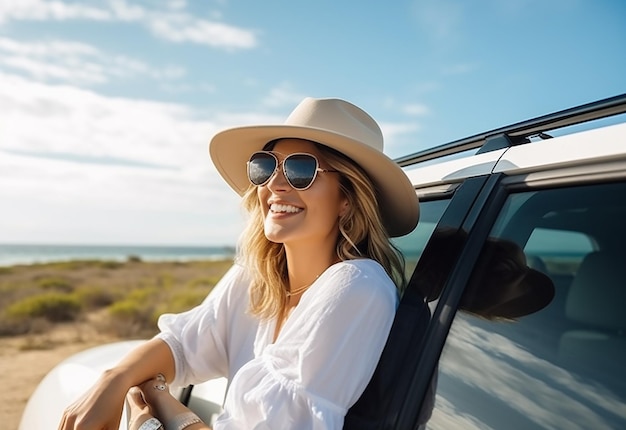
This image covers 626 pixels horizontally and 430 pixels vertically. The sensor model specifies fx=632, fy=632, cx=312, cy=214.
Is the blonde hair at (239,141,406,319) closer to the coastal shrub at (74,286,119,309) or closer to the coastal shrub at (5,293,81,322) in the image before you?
the coastal shrub at (5,293,81,322)

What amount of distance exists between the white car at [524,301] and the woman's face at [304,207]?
46cm

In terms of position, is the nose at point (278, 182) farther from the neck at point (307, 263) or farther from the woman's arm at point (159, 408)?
the woman's arm at point (159, 408)

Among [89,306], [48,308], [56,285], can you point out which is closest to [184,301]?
[89,306]

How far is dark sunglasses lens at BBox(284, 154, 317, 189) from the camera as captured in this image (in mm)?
1973

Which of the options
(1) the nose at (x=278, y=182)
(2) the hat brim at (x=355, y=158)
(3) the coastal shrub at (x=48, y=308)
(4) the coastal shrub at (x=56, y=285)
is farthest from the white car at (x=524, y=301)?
(4) the coastal shrub at (x=56, y=285)

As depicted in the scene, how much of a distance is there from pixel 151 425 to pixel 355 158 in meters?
0.98

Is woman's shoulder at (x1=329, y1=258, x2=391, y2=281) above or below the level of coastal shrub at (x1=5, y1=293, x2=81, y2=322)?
above

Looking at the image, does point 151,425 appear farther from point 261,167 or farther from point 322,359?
point 261,167

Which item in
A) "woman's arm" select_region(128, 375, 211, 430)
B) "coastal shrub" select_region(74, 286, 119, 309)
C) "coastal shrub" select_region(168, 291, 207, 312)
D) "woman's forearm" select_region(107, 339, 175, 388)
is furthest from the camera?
"coastal shrub" select_region(168, 291, 207, 312)

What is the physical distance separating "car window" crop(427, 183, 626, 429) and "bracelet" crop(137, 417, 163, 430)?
30.5 inches

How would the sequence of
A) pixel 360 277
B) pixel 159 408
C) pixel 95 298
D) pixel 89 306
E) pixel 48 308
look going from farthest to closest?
pixel 95 298 → pixel 89 306 → pixel 48 308 → pixel 159 408 → pixel 360 277

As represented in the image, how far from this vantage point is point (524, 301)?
1379 millimetres

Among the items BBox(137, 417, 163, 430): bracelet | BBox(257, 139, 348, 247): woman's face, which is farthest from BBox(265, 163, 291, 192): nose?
BBox(137, 417, 163, 430): bracelet

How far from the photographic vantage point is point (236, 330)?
7.02ft
